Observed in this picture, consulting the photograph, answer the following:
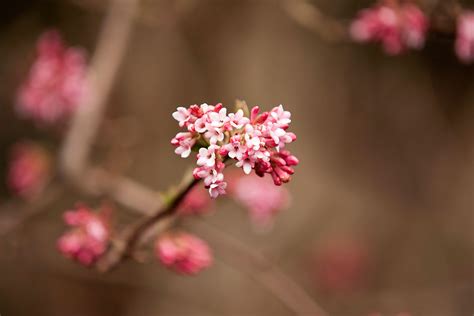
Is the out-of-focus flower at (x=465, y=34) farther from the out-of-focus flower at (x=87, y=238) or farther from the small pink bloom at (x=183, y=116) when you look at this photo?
the out-of-focus flower at (x=87, y=238)

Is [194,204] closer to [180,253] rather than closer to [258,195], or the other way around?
[180,253]

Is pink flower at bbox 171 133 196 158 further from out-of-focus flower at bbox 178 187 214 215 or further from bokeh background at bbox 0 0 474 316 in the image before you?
bokeh background at bbox 0 0 474 316

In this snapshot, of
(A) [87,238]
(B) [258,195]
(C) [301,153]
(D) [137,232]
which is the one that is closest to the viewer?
(D) [137,232]

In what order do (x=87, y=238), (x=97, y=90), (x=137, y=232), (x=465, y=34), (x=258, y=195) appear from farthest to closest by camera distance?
1. (x=97, y=90)
2. (x=258, y=195)
3. (x=465, y=34)
4. (x=87, y=238)
5. (x=137, y=232)

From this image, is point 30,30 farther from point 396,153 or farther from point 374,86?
point 396,153

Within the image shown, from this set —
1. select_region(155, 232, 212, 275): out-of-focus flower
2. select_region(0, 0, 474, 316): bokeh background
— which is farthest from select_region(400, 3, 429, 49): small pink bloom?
select_region(0, 0, 474, 316): bokeh background

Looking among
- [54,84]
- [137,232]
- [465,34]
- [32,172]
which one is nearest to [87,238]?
[137,232]

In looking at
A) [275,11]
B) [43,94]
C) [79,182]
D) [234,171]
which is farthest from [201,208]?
[275,11]

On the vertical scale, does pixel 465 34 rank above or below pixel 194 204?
above
